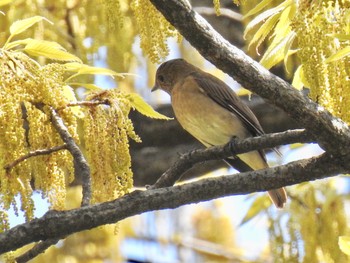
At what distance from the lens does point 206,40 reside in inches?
125

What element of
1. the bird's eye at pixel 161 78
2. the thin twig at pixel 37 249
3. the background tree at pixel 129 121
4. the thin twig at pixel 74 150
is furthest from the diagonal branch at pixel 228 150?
the bird's eye at pixel 161 78

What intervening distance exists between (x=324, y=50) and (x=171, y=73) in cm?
334

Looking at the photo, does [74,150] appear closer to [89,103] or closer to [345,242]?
[89,103]

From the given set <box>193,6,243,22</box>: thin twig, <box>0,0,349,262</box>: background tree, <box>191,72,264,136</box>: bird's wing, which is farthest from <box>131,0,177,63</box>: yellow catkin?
<box>193,6,243,22</box>: thin twig

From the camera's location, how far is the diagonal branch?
3623 mm

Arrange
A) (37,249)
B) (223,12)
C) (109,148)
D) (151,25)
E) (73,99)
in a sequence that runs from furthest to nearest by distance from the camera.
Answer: (223,12), (73,99), (37,249), (109,148), (151,25)

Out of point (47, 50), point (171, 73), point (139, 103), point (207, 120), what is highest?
point (171, 73)

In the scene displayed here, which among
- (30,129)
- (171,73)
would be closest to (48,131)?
(30,129)

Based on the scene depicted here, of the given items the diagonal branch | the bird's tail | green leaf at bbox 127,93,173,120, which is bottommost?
the diagonal branch

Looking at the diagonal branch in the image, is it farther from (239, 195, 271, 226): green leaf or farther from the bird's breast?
(239, 195, 271, 226): green leaf

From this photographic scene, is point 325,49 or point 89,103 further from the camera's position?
point 89,103

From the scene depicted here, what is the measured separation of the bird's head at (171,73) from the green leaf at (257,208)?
1.06m

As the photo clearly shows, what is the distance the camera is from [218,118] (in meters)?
5.79

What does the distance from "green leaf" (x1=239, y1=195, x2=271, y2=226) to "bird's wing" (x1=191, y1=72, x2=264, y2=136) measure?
442 millimetres
